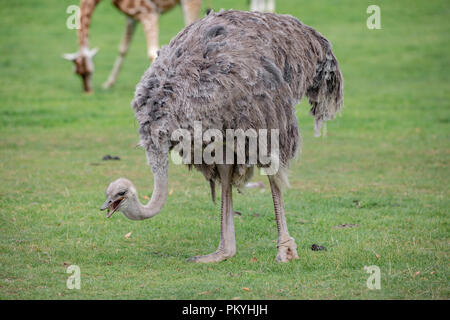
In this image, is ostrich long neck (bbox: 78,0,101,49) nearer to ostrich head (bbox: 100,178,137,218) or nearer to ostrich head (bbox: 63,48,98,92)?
ostrich head (bbox: 63,48,98,92)

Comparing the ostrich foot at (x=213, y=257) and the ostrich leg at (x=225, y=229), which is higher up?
the ostrich leg at (x=225, y=229)

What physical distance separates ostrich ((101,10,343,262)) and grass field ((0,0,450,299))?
1.99 feet

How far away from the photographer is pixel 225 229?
7.62 metres

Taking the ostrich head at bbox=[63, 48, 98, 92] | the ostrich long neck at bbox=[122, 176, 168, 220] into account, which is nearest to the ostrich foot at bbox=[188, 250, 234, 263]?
the ostrich long neck at bbox=[122, 176, 168, 220]

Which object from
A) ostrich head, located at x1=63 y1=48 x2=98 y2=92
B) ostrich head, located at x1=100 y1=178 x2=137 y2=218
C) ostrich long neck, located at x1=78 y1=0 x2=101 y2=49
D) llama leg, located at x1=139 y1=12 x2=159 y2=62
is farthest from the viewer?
llama leg, located at x1=139 y1=12 x2=159 y2=62

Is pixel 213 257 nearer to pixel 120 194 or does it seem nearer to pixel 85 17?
pixel 120 194

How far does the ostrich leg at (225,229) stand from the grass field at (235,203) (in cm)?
13

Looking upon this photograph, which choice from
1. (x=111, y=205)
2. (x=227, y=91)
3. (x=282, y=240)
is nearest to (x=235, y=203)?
(x=282, y=240)

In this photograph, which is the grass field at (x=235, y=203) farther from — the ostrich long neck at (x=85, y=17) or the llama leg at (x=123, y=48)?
the ostrich long neck at (x=85, y=17)

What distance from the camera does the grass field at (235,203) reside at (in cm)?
685

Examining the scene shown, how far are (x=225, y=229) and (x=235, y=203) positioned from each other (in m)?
2.30

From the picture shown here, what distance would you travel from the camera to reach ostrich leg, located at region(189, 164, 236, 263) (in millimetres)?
7500

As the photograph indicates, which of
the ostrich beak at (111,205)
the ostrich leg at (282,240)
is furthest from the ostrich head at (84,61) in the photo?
the ostrich beak at (111,205)
